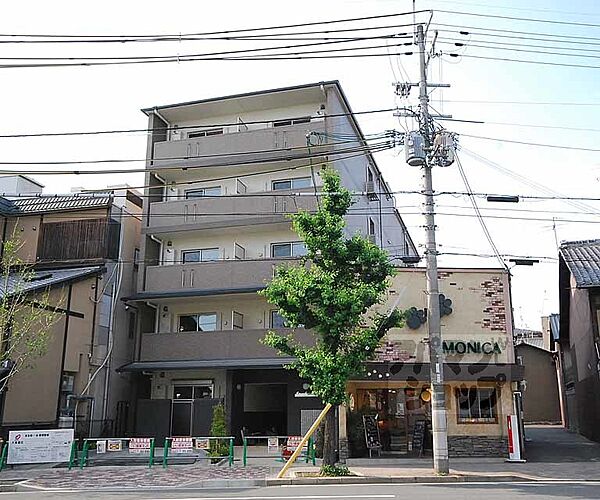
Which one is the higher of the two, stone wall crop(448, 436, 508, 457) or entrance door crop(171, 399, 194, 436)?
entrance door crop(171, 399, 194, 436)

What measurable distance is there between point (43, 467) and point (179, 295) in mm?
8929

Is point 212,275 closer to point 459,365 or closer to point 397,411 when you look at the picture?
point 397,411

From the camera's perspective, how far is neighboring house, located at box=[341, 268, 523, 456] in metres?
19.7

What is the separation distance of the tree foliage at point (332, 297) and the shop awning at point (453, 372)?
322 cm

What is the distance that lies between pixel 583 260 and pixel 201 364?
15006mm

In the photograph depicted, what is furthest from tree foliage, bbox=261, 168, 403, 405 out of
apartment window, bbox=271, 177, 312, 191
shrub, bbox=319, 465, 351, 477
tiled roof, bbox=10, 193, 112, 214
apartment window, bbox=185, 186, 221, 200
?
tiled roof, bbox=10, 193, 112, 214

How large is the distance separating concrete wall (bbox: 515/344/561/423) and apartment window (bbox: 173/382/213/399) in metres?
24.6

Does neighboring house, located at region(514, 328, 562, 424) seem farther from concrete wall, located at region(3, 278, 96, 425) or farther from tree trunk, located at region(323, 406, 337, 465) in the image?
tree trunk, located at region(323, 406, 337, 465)

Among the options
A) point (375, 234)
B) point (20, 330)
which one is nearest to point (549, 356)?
point (375, 234)

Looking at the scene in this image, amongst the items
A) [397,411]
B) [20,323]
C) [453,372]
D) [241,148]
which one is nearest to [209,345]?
[20,323]

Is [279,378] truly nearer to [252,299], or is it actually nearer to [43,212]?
[252,299]

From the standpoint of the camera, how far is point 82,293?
24969 millimetres

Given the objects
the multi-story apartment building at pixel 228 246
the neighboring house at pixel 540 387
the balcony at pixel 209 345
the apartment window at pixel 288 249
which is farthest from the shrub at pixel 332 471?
the neighboring house at pixel 540 387

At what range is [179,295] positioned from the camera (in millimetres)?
25938
